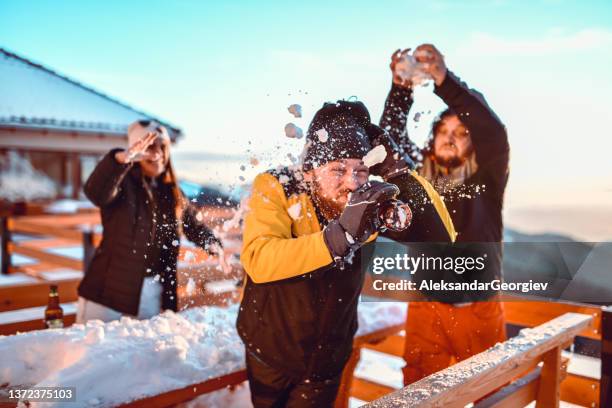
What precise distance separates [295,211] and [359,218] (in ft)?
1.18

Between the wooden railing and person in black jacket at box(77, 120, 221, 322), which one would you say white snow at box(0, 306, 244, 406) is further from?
the wooden railing

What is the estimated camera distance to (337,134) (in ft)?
4.70

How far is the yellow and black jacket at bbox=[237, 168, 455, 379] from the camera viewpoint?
148 cm

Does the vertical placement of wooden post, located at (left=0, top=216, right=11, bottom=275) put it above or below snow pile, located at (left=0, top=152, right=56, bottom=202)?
below

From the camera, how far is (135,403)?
6.09 ft

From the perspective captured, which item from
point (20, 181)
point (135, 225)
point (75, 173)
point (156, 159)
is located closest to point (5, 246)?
point (20, 181)

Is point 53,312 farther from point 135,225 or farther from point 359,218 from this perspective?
point 359,218

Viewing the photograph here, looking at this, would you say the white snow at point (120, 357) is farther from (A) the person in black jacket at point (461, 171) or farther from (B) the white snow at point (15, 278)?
(B) the white snow at point (15, 278)

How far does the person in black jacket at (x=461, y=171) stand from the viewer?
64.1 inches

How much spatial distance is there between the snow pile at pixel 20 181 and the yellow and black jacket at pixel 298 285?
1013cm

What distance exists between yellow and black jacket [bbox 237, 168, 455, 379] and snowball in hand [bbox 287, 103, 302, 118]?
203 millimetres

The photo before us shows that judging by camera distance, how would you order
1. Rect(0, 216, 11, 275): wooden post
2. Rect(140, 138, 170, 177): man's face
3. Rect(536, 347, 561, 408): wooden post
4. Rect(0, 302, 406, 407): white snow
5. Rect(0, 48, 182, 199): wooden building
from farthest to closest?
Rect(0, 48, 182, 199): wooden building → Rect(0, 216, 11, 275): wooden post → Rect(140, 138, 170, 177): man's face → Rect(536, 347, 561, 408): wooden post → Rect(0, 302, 406, 407): white snow

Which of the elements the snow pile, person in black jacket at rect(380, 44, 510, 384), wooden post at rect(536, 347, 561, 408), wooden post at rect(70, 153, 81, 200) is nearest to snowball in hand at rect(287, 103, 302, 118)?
person in black jacket at rect(380, 44, 510, 384)

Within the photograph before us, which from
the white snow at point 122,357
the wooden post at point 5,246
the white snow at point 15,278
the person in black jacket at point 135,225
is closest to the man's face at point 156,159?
the person in black jacket at point 135,225
